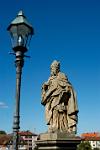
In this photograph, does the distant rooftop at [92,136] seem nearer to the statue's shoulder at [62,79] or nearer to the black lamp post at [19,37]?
the statue's shoulder at [62,79]

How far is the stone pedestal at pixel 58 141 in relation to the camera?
1110 centimetres

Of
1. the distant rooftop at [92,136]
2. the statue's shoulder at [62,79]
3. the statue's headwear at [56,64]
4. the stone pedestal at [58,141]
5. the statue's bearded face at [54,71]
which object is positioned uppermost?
the distant rooftop at [92,136]

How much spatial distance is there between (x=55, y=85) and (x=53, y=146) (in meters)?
1.98

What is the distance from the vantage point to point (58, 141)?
11.1m

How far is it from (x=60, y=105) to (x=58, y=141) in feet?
4.08

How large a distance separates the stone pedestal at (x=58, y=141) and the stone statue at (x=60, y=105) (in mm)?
308

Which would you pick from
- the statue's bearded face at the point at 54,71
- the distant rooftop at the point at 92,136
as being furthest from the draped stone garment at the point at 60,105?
the distant rooftop at the point at 92,136

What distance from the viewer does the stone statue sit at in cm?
1176

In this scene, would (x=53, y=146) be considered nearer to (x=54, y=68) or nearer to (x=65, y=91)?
(x=65, y=91)

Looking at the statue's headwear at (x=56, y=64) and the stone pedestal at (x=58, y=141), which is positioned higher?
the statue's headwear at (x=56, y=64)

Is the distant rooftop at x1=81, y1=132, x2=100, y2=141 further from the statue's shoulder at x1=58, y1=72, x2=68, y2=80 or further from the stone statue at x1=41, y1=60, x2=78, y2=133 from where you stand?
the stone statue at x1=41, y1=60, x2=78, y2=133

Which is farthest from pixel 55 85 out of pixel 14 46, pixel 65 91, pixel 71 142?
pixel 14 46

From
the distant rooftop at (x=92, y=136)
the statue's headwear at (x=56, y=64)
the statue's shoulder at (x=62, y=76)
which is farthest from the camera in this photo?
the distant rooftop at (x=92, y=136)

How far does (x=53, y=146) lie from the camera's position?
11.1 meters
